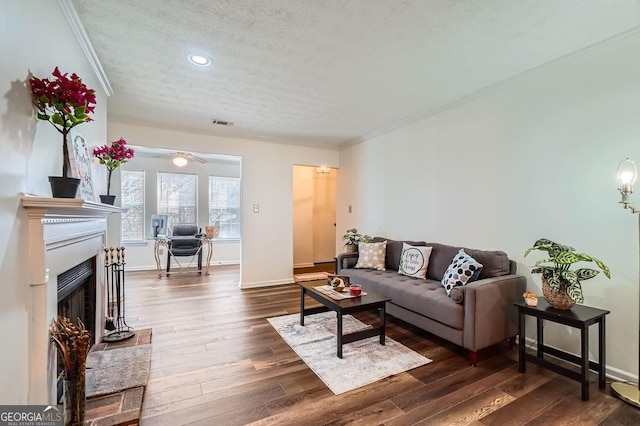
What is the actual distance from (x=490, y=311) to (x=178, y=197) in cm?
658

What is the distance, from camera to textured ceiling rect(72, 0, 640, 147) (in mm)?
1836

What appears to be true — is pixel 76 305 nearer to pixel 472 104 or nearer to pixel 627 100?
pixel 472 104

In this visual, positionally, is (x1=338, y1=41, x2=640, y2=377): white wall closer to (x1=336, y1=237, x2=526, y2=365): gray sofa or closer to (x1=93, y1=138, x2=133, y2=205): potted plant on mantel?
(x1=336, y1=237, x2=526, y2=365): gray sofa

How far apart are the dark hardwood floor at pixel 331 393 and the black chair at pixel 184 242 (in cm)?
278

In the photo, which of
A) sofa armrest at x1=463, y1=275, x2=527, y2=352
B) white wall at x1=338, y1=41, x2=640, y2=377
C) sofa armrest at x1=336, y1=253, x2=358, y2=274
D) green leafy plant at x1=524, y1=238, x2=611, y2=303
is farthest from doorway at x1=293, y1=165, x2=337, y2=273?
green leafy plant at x1=524, y1=238, x2=611, y2=303

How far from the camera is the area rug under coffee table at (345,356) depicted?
7.02 feet

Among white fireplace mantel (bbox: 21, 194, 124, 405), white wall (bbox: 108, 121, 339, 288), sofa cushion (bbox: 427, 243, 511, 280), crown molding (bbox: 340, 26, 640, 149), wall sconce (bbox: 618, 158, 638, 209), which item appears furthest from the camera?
white wall (bbox: 108, 121, 339, 288)

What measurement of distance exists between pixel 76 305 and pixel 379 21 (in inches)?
123

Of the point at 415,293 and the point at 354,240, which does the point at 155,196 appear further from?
the point at 415,293

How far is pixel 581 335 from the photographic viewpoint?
1.95 meters

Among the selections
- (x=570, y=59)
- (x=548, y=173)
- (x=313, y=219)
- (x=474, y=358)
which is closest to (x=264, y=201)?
(x=313, y=219)

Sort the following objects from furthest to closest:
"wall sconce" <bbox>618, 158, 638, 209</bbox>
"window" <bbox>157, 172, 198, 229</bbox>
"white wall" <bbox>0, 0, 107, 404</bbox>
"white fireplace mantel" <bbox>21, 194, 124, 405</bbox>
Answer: "window" <bbox>157, 172, 198, 229</bbox>, "wall sconce" <bbox>618, 158, 638, 209</bbox>, "white fireplace mantel" <bbox>21, 194, 124, 405</bbox>, "white wall" <bbox>0, 0, 107, 404</bbox>

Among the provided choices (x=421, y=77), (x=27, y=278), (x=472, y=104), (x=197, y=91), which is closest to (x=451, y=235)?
(x=472, y=104)

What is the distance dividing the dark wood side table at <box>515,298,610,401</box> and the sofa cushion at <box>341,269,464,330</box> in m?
0.50
